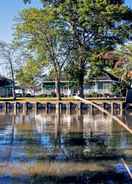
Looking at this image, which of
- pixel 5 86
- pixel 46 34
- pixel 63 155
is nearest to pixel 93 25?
pixel 46 34

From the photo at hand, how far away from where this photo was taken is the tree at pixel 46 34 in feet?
263

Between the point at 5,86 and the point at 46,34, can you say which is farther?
the point at 5,86

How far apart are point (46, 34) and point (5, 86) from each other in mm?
37595

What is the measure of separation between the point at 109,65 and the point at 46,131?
36402 mm

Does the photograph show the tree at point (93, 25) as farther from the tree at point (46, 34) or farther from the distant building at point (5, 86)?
the distant building at point (5, 86)

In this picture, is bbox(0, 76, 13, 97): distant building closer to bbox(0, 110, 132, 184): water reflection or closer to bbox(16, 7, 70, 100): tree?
bbox(16, 7, 70, 100): tree

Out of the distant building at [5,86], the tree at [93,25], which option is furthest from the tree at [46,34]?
Answer: the distant building at [5,86]

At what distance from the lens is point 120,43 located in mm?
79562

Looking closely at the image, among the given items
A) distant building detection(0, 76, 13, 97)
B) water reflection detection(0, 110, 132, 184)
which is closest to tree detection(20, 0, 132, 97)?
distant building detection(0, 76, 13, 97)

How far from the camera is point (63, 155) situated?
26922 mm

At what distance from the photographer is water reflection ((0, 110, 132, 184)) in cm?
2100

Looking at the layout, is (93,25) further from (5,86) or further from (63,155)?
(63,155)

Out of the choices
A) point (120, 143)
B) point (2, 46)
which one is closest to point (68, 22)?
point (2, 46)

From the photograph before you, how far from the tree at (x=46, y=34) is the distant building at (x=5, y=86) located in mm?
33107
